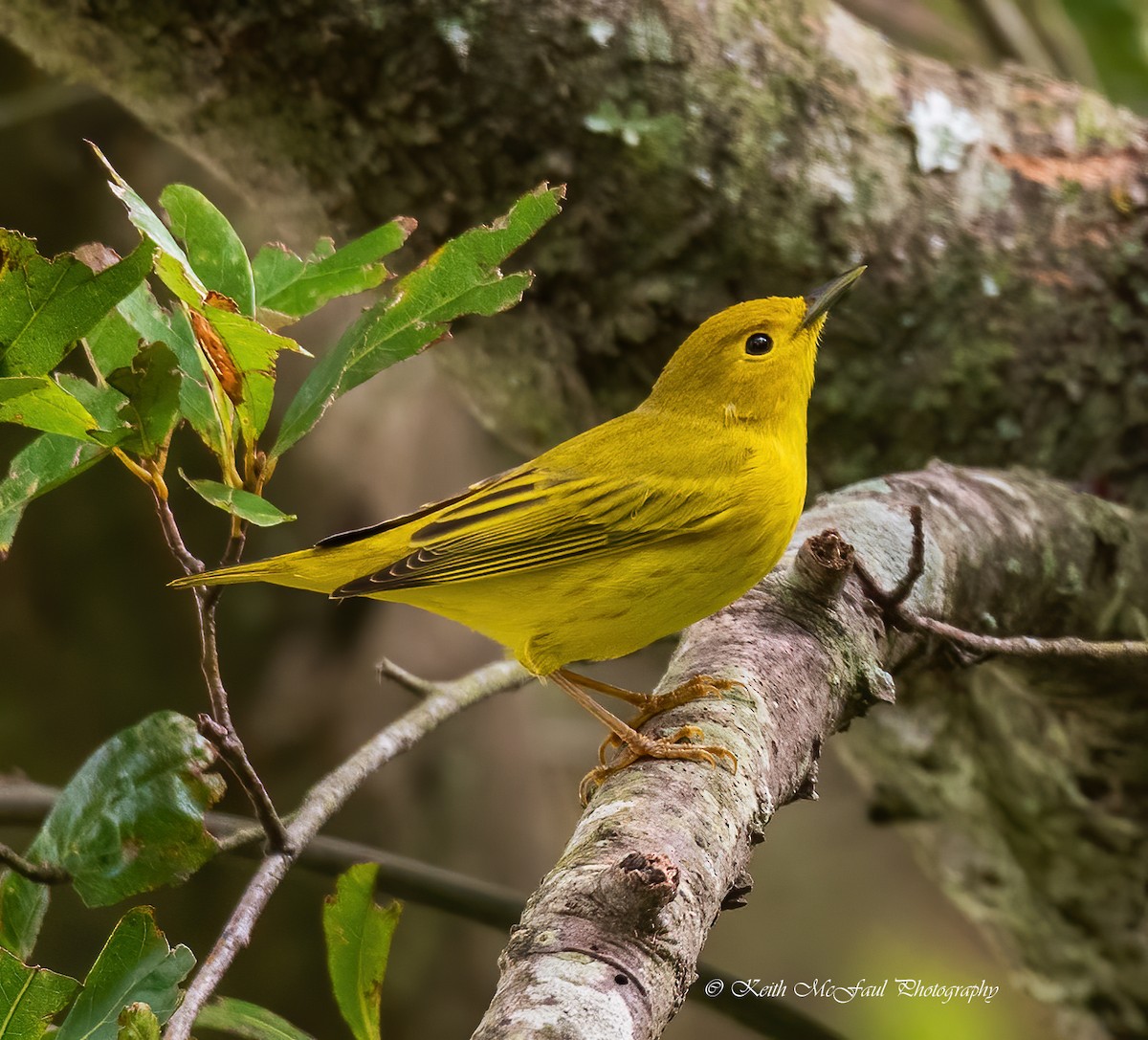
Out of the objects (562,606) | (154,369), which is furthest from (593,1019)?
(562,606)

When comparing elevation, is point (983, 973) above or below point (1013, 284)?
below

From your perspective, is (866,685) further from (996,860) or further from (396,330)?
(996,860)

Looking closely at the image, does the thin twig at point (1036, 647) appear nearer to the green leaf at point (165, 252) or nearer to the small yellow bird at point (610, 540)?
the small yellow bird at point (610, 540)

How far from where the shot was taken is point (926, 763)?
3.17 m

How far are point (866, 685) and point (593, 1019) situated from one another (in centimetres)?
99

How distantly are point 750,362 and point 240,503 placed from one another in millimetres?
1643

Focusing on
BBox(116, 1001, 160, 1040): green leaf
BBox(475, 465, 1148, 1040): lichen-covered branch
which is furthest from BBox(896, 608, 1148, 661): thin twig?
BBox(116, 1001, 160, 1040): green leaf

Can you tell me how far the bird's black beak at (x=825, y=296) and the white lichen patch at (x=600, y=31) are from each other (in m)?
0.72

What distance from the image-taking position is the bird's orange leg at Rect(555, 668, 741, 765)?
187cm

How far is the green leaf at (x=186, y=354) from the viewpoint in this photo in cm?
154

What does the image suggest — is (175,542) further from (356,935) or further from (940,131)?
(940,131)

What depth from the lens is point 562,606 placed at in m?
2.37

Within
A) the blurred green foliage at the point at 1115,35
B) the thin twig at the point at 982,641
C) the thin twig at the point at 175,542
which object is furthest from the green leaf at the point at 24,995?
the blurred green foliage at the point at 1115,35

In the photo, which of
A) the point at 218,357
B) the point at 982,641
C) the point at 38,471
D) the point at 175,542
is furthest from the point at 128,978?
the point at 982,641
